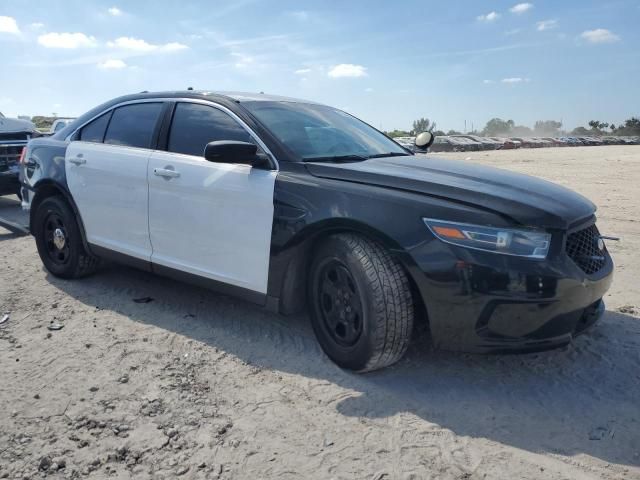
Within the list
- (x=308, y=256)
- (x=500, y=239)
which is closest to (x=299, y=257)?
(x=308, y=256)

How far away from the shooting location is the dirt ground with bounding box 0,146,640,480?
2.40 meters

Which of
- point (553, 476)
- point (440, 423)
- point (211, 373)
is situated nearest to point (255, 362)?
point (211, 373)

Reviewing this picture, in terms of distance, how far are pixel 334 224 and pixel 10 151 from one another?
25.3 ft

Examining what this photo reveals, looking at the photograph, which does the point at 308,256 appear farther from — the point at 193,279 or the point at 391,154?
the point at 391,154

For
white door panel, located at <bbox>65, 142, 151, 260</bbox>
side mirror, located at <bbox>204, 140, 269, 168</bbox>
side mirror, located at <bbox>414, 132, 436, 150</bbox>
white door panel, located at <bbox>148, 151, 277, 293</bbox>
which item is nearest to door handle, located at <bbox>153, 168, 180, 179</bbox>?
white door panel, located at <bbox>148, 151, 277, 293</bbox>

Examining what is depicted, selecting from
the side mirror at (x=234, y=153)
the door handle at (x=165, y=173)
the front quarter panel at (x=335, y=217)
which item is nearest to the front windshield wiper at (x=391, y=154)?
the front quarter panel at (x=335, y=217)

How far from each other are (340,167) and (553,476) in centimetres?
191

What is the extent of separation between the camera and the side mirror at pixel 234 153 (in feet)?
10.9

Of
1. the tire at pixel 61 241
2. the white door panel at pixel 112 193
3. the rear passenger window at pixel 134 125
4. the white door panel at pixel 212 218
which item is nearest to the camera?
the white door panel at pixel 212 218

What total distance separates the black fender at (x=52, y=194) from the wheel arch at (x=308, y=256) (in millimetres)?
2171

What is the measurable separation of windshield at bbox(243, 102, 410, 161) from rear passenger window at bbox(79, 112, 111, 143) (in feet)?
4.99

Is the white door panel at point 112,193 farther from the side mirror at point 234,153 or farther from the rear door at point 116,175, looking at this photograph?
the side mirror at point 234,153

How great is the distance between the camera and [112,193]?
4320 millimetres

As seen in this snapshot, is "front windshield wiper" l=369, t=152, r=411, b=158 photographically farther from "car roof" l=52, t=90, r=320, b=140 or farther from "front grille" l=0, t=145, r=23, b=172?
"front grille" l=0, t=145, r=23, b=172
